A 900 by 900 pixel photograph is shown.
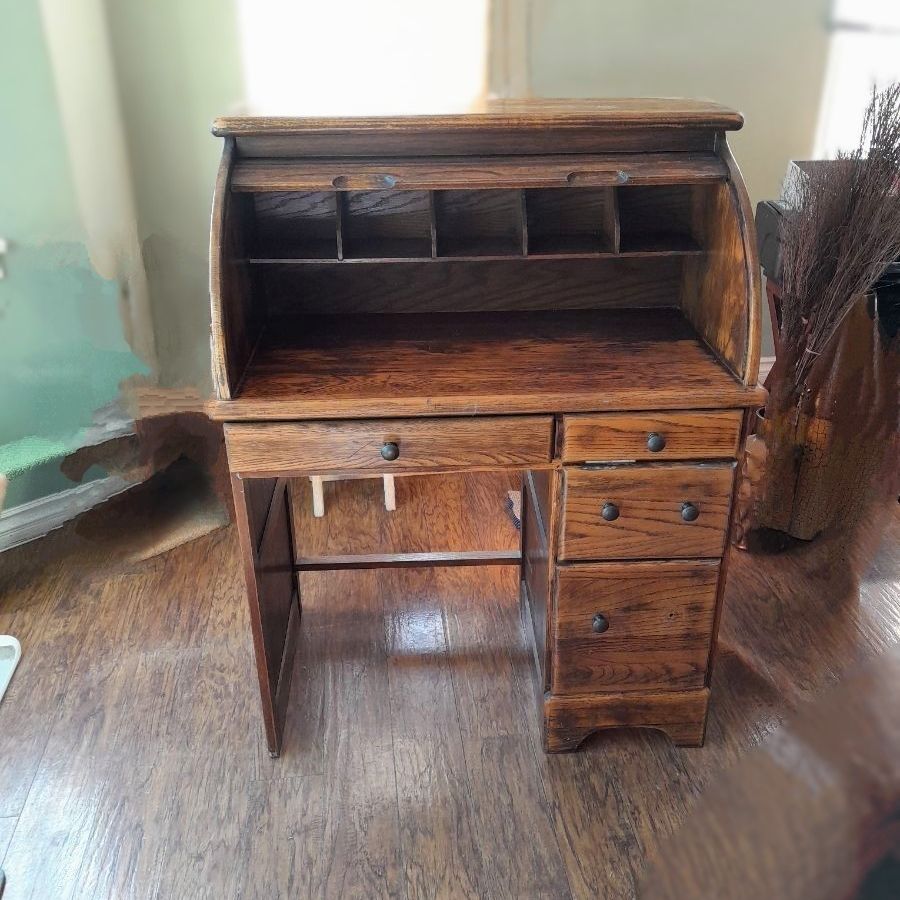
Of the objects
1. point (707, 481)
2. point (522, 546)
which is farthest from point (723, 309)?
point (522, 546)

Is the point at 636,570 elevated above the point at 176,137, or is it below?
below

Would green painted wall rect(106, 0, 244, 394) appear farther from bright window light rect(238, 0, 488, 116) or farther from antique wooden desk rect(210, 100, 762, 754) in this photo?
antique wooden desk rect(210, 100, 762, 754)

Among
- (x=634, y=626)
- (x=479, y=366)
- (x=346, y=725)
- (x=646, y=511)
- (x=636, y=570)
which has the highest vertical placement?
(x=479, y=366)

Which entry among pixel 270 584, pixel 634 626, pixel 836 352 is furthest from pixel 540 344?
pixel 836 352

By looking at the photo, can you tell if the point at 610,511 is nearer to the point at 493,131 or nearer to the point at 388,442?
the point at 388,442

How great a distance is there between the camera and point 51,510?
2406mm

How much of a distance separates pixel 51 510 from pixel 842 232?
2138 mm

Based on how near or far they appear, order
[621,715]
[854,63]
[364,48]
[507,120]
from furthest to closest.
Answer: [854,63] < [364,48] < [621,715] < [507,120]

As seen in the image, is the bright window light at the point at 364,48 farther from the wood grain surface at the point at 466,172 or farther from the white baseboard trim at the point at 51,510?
the white baseboard trim at the point at 51,510

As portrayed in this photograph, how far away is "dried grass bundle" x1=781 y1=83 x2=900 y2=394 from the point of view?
1880 mm

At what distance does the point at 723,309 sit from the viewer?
1522 millimetres

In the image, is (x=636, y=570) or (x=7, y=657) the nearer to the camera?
(x=636, y=570)

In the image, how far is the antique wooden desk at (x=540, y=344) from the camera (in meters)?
1.43

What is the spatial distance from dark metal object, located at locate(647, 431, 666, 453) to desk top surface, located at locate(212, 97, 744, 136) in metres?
0.52
